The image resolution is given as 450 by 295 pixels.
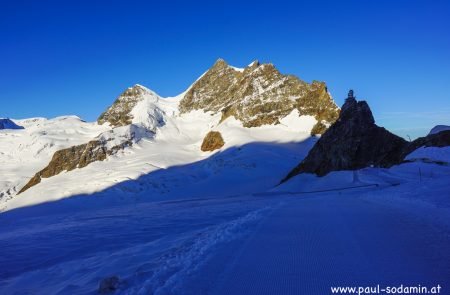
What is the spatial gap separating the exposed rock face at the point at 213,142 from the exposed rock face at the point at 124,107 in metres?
47.1

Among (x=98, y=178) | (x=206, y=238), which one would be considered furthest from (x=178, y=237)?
(x=98, y=178)

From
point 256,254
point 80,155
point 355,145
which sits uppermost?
point 80,155

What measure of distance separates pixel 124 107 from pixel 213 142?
6318 cm

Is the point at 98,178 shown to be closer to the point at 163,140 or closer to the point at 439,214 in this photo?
the point at 163,140

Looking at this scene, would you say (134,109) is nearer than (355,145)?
No

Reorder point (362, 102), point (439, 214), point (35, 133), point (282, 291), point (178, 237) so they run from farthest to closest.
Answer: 1. point (35, 133)
2. point (362, 102)
3. point (178, 237)
4. point (439, 214)
5. point (282, 291)

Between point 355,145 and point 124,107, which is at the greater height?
point 124,107

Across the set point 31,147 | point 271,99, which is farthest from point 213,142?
point 31,147

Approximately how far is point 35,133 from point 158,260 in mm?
133102

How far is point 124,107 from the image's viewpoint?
5591 inches

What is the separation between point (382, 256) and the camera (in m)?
7.93

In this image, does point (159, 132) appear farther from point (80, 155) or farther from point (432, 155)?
point (432, 155)

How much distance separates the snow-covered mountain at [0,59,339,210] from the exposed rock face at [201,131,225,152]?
0.56 metres

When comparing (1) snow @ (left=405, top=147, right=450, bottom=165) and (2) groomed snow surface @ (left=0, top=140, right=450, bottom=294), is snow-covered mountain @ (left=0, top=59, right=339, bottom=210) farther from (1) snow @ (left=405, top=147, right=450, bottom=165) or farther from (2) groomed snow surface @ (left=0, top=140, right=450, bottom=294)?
(2) groomed snow surface @ (left=0, top=140, right=450, bottom=294)
